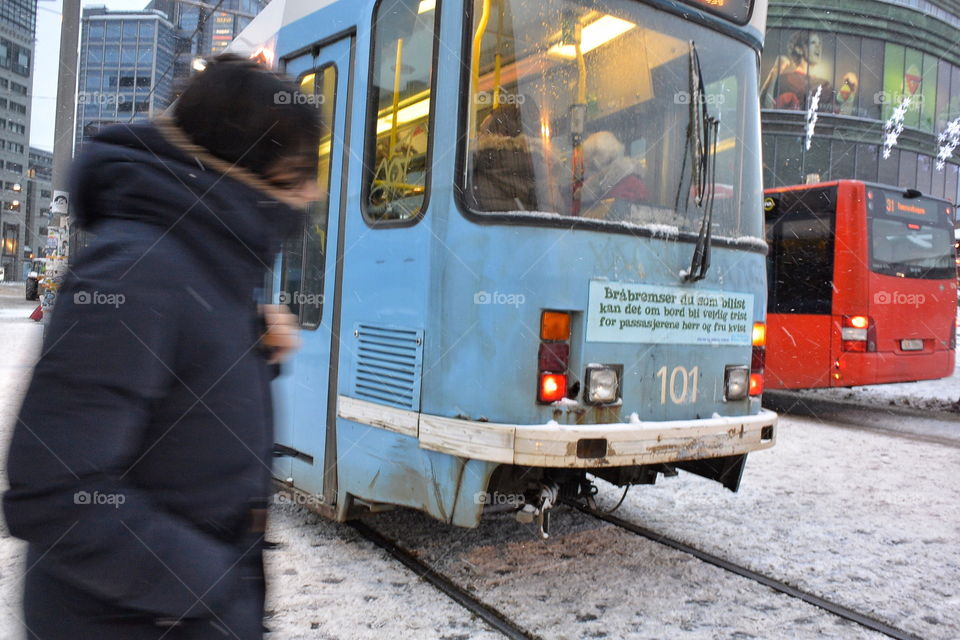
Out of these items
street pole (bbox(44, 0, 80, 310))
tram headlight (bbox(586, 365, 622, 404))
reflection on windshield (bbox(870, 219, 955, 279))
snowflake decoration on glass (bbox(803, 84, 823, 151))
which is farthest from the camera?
snowflake decoration on glass (bbox(803, 84, 823, 151))

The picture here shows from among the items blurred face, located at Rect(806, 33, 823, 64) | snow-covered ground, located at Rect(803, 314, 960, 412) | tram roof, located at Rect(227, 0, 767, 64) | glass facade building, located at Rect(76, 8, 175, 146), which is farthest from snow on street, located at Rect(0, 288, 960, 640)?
blurred face, located at Rect(806, 33, 823, 64)

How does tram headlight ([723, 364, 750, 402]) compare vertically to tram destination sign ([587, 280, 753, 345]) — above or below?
below

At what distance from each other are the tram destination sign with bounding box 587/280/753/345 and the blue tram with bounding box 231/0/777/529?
0.01 metres

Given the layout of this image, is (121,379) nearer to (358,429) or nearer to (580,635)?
(580,635)

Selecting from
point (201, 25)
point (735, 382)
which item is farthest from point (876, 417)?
point (201, 25)

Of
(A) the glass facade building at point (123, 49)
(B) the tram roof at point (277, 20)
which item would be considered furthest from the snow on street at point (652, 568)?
(A) the glass facade building at point (123, 49)

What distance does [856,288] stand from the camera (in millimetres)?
10594

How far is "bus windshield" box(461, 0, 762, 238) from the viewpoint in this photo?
3.70 metres

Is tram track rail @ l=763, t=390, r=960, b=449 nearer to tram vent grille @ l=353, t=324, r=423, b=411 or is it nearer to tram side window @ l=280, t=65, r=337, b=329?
tram vent grille @ l=353, t=324, r=423, b=411

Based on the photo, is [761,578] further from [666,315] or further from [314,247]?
[314,247]

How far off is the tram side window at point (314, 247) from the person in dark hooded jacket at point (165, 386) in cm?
322

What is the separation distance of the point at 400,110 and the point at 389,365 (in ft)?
4.45

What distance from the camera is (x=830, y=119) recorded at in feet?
93.7

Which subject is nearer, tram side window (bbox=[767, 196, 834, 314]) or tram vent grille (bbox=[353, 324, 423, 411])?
tram vent grille (bbox=[353, 324, 423, 411])
